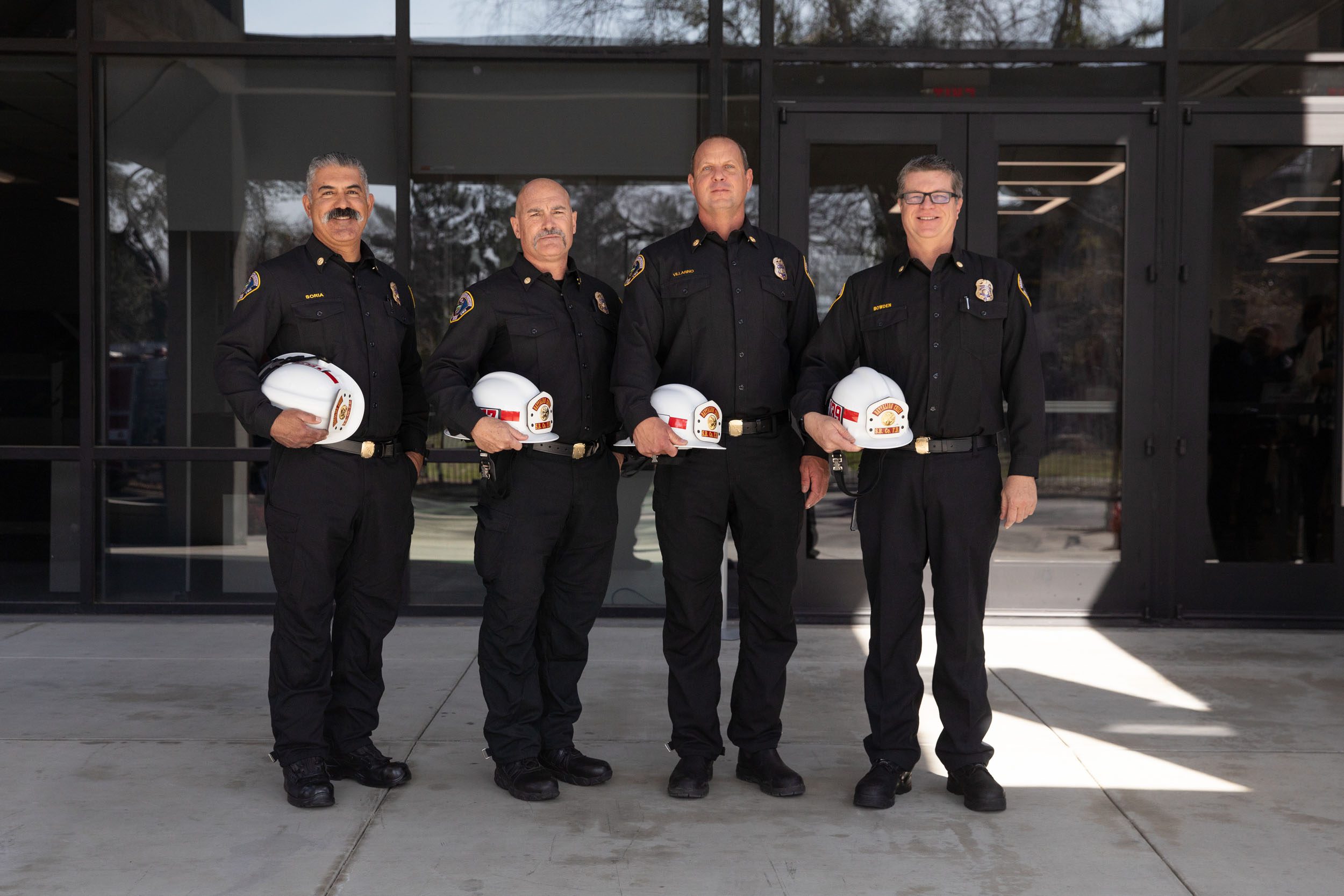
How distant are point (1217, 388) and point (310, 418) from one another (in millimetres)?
4533

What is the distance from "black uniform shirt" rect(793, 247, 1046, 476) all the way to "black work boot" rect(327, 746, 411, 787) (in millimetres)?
1597

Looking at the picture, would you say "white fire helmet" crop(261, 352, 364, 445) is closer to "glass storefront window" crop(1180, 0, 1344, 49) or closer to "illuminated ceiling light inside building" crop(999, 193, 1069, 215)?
"illuminated ceiling light inside building" crop(999, 193, 1069, 215)

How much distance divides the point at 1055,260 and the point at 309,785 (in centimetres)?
434

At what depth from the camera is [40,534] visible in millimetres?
6191

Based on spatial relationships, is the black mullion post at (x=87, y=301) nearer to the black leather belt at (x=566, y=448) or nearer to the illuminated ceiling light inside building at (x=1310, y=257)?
the black leather belt at (x=566, y=448)

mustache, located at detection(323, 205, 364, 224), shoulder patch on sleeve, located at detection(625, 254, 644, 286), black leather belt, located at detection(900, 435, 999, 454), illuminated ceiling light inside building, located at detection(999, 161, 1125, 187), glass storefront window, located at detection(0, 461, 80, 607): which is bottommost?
glass storefront window, located at detection(0, 461, 80, 607)

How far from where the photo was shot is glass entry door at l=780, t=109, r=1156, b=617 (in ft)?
19.6

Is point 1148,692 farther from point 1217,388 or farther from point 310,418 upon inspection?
point 310,418

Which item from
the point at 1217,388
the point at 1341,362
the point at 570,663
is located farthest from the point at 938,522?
the point at 1341,362

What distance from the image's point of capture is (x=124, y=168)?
6.16 meters

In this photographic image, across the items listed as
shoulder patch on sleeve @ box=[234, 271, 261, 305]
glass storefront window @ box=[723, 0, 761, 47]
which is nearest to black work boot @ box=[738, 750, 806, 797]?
shoulder patch on sleeve @ box=[234, 271, 261, 305]

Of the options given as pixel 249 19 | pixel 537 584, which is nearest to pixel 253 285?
pixel 537 584

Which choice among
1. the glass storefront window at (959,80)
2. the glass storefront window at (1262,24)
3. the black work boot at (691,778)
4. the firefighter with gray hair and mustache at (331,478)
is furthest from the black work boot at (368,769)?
the glass storefront window at (1262,24)

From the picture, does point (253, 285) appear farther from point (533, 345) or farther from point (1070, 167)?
point (1070, 167)
